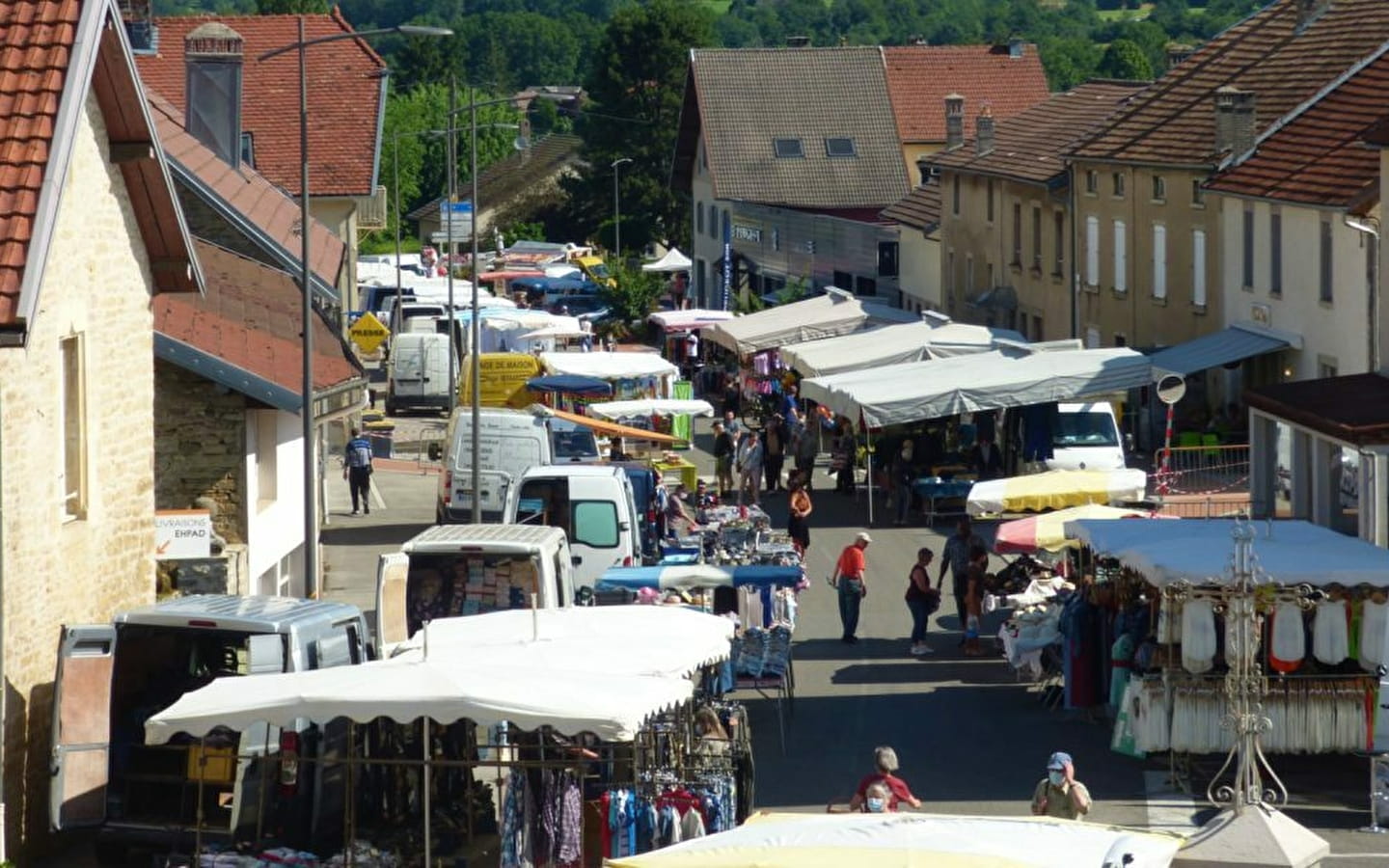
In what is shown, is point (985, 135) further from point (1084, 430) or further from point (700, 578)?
point (700, 578)

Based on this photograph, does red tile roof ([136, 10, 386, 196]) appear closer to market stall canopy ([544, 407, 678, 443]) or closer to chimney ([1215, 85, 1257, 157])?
market stall canopy ([544, 407, 678, 443])

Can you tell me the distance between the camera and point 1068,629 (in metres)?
21.9

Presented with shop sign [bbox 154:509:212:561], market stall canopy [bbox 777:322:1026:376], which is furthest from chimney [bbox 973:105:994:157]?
shop sign [bbox 154:509:212:561]

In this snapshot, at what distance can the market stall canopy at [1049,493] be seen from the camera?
28062 millimetres

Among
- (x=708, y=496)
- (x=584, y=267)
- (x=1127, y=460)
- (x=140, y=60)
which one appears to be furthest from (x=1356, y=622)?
(x=584, y=267)

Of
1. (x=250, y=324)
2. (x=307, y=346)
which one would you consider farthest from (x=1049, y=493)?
(x=250, y=324)

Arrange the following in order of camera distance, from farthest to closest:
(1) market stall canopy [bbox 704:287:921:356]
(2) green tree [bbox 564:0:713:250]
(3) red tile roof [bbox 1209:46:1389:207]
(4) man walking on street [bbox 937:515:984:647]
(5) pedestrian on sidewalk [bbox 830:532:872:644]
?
(2) green tree [bbox 564:0:713:250], (1) market stall canopy [bbox 704:287:921:356], (3) red tile roof [bbox 1209:46:1389:207], (4) man walking on street [bbox 937:515:984:647], (5) pedestrian on sidewalk [bbox 830:532:872:644]

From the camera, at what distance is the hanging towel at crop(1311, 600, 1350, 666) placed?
755 inches

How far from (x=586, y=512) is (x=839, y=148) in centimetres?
5072

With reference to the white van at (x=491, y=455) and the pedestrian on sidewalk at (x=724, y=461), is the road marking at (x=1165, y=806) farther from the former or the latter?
the pedestrian on sidewalk at (x=724, y=461)

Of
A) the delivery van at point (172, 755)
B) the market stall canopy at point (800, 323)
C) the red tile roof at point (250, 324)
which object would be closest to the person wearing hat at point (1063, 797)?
the delivery van at point (172, 755)

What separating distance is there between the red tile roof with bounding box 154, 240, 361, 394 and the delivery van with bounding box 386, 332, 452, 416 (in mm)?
22913

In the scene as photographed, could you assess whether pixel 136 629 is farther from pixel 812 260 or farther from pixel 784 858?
pixel 812 260

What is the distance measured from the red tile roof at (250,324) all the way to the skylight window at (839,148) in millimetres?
45947
